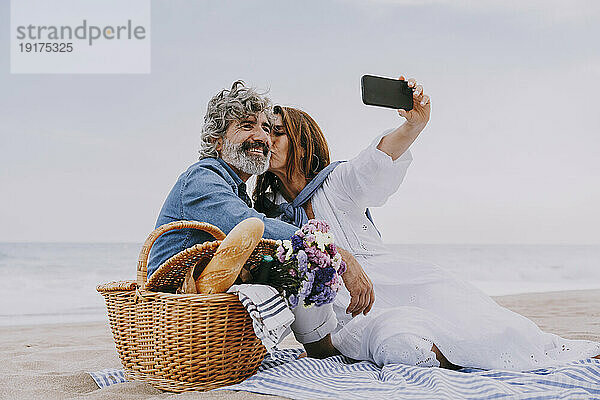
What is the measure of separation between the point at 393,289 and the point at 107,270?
30.1 feet

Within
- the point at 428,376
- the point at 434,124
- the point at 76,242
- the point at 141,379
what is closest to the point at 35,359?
the point at 141,379

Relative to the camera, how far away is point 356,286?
217 cm

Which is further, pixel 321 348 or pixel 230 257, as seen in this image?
pixel 321 348

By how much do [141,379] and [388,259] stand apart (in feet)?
3.72

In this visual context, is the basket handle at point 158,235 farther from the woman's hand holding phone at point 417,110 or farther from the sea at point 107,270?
the sea at point 107,270

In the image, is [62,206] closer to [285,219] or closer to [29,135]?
[29,135]

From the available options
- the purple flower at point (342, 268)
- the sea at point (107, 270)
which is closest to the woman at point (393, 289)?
the purple flower at point (342, 268)

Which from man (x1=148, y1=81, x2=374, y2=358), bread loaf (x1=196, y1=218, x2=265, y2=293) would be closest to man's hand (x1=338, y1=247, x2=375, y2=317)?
man (x1=148, y1=81, x2=374, y2=358)

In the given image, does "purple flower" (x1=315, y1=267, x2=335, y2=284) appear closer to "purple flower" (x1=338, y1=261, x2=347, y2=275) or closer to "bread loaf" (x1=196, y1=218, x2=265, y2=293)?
"purple flower" (x1=338, y1=261, x2=347, y2=275)

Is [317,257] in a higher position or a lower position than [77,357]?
higher

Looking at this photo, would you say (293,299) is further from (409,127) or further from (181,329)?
(409,127)

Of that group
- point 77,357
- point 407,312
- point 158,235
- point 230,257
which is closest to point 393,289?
point 407,312

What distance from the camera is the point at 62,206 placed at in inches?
478

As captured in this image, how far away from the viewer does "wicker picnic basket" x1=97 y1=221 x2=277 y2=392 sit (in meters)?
1.85
